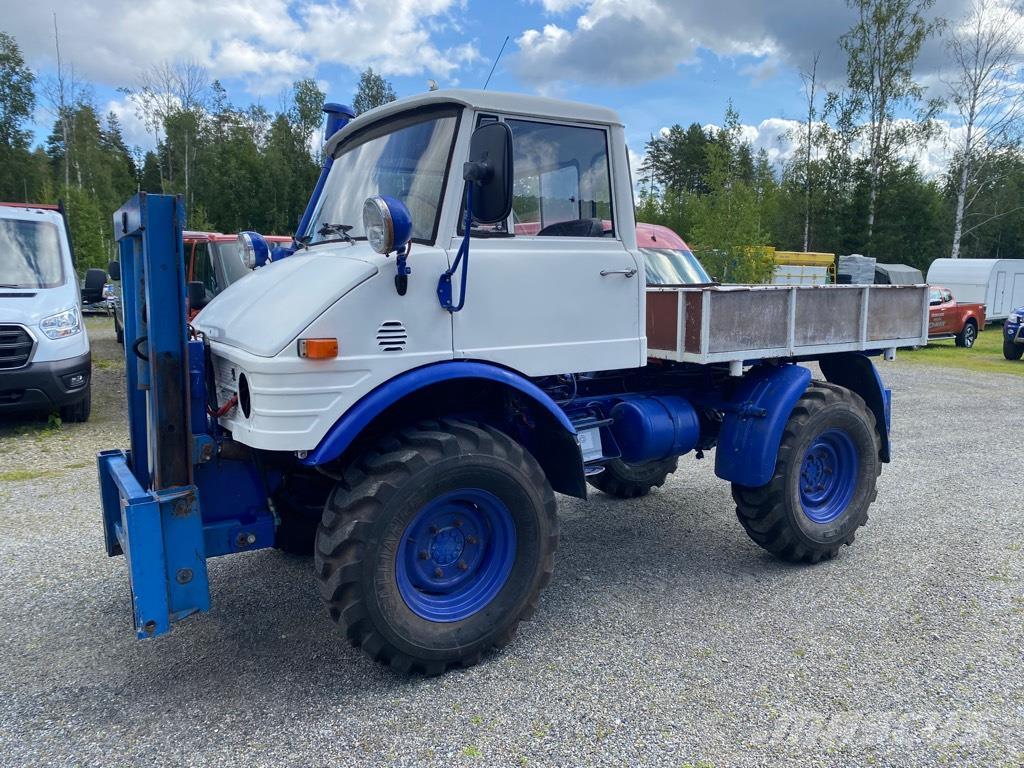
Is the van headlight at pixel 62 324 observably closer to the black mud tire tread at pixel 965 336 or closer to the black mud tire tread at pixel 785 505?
the black mud tire tread at pixel 785 505

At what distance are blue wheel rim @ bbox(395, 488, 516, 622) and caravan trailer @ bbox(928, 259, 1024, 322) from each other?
25.8 meters

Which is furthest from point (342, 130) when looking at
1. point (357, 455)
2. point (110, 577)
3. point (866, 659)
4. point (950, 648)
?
point (950, 648)

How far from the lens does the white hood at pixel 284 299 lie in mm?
2992

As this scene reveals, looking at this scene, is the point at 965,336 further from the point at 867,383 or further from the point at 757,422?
the point at 757,422

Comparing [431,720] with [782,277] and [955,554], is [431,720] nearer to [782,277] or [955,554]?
[955,554]

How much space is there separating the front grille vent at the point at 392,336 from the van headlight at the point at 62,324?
265 inches

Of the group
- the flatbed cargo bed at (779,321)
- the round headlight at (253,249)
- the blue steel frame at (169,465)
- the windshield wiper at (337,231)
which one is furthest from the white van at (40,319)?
the flatbed cargo bed at (779,321)

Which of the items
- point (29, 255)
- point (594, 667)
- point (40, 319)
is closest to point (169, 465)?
point (594, 667)

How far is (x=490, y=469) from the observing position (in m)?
3.30

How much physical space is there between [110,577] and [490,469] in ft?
8.97

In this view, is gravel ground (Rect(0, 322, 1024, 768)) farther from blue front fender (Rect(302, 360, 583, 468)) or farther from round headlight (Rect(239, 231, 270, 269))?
round headlight (Rect(239, 231, 270, 269))

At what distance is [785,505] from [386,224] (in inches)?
119

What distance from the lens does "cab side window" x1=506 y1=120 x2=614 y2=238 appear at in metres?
3.67

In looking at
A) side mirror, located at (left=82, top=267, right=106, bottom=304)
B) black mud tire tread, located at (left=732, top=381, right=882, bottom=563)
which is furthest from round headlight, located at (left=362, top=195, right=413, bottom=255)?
side mirror, located at (left=82, top=267, right=106, bottom=304)
